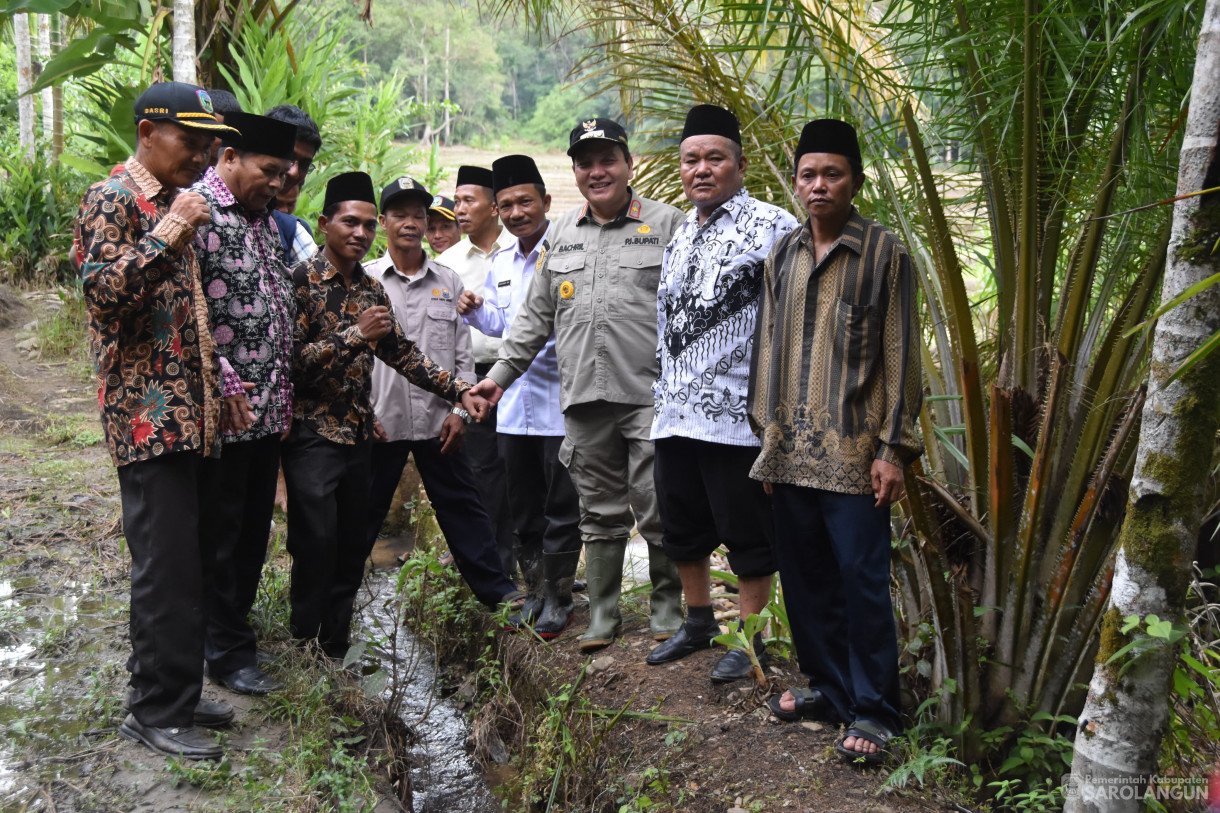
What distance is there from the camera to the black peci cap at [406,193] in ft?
14.8

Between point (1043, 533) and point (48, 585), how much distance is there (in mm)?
4477

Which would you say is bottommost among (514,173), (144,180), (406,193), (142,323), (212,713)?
(212,713)

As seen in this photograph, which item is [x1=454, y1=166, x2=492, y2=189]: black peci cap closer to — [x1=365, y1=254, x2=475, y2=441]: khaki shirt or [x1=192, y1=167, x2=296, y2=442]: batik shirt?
[x1=365, y1=254, x2=475, y2=441]: khaki shirt

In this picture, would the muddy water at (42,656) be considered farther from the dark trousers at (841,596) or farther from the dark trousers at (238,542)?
the dark trousers at (841,596)

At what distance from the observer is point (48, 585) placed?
4922 mm

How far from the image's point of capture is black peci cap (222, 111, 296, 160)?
351 cm

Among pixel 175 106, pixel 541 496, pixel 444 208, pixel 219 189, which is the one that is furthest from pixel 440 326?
pixel 175 106

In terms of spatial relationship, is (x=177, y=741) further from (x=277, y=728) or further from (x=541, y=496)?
(x=541, y=496)

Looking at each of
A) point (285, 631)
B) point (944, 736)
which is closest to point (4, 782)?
point (285, 631)

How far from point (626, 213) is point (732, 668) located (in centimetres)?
181

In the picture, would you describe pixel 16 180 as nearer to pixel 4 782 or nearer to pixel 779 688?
pixel 4 782

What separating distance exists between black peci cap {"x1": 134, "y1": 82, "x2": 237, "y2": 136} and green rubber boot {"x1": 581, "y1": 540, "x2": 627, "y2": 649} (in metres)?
2.13

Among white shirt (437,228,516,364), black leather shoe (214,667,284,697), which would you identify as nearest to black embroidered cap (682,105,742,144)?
white shirt (437,228,516,364)

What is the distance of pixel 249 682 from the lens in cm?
368
